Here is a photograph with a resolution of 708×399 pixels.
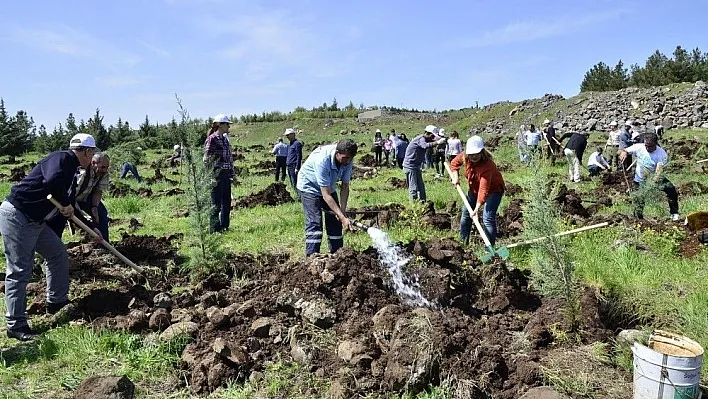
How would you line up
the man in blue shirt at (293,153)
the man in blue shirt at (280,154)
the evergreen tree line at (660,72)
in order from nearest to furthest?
1. the man in blue shirt at (293,153)
2. the man in blue shirt at (280,154)
3. the evergreen tree line at (660,72)

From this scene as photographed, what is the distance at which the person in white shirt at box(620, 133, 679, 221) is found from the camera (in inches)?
306

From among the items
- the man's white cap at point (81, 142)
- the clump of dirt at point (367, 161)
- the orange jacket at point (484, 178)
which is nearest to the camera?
the man's white cap at point (81, 142)

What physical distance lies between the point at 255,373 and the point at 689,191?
10172 mm

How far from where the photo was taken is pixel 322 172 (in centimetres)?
575

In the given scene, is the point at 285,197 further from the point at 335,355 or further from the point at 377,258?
the point at 335,355

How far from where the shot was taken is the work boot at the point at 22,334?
480 centimetres

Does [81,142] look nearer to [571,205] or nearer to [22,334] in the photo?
[22,334]

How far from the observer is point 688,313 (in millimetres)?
4121

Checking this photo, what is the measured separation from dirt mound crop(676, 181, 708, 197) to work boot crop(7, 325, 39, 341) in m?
11.0

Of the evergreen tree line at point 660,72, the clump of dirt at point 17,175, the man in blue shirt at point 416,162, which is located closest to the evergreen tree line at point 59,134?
the clump of dirt at point 17,175

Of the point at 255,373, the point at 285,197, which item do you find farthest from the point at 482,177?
the point at 285,197

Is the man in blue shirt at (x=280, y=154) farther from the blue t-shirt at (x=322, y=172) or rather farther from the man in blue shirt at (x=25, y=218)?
the man in blue shirt at (x=25, y=218)

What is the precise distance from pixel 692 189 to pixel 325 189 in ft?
29.0

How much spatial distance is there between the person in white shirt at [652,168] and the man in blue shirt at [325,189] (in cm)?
460
